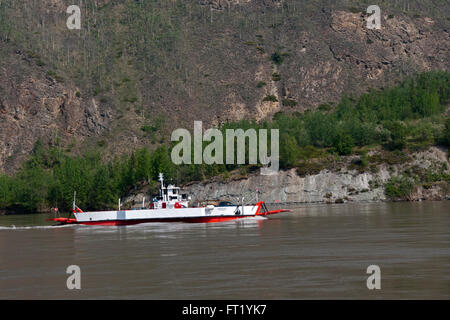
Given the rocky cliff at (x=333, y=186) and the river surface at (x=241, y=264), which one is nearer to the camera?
the river surface at (x=241, y=264)

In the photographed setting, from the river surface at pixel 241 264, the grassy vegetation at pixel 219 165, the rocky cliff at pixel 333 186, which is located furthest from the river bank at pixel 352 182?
the river surface at pixel 241 264

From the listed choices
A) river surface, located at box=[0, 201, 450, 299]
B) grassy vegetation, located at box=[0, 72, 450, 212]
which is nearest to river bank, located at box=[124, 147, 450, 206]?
grassy vegetation, located at box=[0, 72, 450, 212]

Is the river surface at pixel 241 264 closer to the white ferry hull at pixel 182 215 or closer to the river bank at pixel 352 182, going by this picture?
the white ferry hull at pixel 182 215

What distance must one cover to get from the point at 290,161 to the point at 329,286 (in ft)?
435

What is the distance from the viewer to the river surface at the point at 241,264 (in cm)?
3269

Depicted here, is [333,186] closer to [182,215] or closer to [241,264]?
[182,215]

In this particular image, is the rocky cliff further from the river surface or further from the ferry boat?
the river surface

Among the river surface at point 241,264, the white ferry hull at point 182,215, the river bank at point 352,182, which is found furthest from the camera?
the river bank at point 352,182

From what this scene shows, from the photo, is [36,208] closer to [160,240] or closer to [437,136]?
[437,136]

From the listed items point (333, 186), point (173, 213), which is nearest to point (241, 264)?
point (173, 213)

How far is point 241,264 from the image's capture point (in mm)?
41969

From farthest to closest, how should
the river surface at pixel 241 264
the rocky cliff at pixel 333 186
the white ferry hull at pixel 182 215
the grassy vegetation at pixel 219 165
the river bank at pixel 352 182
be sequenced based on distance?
the grassy vegetation at pixel 219 165 → the rocky cliff at pixel 333 186 → the river bank at pixel 352 182 → the white ferry hull at pixel 182 215 → the river surface at pixel 241 264

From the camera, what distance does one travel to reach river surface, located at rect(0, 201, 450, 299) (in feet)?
107
